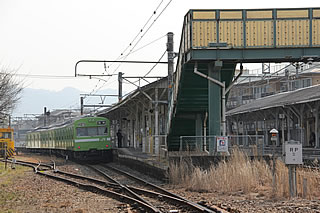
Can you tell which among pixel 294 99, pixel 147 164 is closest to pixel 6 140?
pixel 294 99

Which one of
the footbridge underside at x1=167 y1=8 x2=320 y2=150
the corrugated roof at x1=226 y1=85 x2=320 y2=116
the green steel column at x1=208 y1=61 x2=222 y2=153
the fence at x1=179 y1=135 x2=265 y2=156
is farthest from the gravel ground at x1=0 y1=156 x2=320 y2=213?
the corrugated roof at x1=226 y1=85 x2=320 y2=116

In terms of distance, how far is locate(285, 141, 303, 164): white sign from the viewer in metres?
11.4

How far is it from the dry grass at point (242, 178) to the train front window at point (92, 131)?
15183mm

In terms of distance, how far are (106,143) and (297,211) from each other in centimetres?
2231

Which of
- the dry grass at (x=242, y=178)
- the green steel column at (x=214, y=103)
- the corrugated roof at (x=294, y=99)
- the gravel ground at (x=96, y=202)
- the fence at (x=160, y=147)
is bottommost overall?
the gravel ground at (x=96, y=202)

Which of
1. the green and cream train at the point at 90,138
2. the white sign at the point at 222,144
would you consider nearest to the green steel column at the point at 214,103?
the white sign at the point at 222,144

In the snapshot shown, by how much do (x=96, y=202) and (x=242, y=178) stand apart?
382cm

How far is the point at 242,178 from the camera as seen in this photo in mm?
13266

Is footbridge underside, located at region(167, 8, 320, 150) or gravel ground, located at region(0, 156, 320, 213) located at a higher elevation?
footbridge underside, located at region(167, 8, 320, 150)

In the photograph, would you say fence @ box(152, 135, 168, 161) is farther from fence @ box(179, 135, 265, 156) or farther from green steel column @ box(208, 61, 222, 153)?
green steel column @ box(208, 61, 222, 153)

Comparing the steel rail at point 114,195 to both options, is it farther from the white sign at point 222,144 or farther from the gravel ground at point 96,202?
the white sign at point 222,144

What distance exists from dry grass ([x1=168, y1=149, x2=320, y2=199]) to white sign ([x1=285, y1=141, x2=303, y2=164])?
22.7 inches

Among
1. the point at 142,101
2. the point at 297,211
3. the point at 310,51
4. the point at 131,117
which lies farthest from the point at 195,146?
the point at 131,117

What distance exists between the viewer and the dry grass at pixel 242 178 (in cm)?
1169
